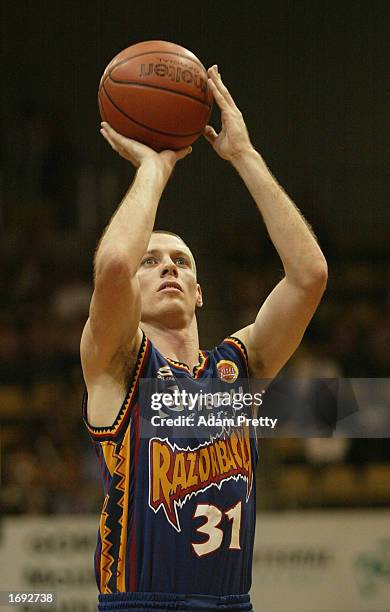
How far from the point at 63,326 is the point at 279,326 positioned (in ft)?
13.3

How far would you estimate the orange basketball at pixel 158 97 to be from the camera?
2676 mm

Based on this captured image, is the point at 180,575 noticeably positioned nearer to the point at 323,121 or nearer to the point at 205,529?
Answer: the point at 205,529

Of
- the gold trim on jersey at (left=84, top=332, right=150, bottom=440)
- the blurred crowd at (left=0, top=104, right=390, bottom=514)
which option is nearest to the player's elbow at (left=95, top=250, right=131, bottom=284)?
the gold trim on jersey at (left=84, top=332, right=150, bottom=440)

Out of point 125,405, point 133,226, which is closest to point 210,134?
point 133,226

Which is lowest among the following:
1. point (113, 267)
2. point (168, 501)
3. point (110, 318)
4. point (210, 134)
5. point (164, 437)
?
point (168, 501)

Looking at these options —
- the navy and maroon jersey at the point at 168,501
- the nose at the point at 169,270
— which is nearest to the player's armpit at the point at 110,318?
the navy and maroon jersey at the point at 168,501

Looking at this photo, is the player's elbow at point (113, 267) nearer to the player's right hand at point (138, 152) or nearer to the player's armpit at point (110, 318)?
the player's armpit at point (110, 318)

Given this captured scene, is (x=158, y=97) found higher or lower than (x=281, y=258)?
higher

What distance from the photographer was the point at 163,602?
2314mm

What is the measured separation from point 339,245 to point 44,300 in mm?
2471

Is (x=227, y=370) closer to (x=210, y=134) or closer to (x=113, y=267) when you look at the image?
(x=113, y=267)

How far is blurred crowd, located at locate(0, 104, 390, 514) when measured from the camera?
5.71 metres

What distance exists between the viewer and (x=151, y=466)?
2.42 m

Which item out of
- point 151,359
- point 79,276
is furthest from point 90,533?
point 151,359
